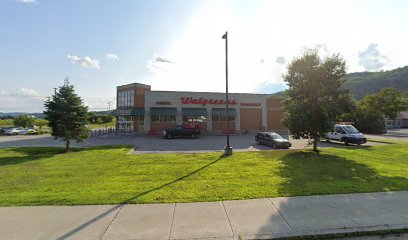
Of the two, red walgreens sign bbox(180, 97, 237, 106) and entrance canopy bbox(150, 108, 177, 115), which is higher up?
red walgreens sign bbox(180, 97, 237, 106)

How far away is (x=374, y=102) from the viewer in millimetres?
53000

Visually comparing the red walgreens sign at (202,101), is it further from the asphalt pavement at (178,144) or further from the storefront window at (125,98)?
the asphalt pavement at (178,144)

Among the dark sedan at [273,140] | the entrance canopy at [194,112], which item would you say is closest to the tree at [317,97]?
the dark sedan at [273,140]

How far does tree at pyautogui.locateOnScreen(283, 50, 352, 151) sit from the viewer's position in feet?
50.5

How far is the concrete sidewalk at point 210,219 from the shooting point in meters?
4.95

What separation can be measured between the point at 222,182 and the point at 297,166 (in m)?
5.05

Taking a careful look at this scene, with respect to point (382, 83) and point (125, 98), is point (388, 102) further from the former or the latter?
point (382, 83)

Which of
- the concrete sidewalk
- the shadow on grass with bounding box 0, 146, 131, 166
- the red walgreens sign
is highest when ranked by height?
the red walgreens sign

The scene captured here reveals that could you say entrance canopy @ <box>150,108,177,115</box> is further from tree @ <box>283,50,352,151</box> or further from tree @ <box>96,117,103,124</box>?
tree @ <box>96,117,103,124</box>

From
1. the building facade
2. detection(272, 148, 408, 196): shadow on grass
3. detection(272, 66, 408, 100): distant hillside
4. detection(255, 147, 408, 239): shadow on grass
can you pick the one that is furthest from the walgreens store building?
detection(272, 66, 408, 100): distant hillside

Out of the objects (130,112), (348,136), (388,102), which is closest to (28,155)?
(130,112)

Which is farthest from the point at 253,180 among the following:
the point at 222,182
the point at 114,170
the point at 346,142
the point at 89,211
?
the point at 346,142

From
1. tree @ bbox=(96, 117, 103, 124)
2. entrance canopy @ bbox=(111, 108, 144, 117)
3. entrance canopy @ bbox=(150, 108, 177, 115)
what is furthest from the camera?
tree @ bbox=(96, 117, 103, 124)

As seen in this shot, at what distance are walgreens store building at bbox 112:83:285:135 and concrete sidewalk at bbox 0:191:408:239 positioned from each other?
28938 millimetres
